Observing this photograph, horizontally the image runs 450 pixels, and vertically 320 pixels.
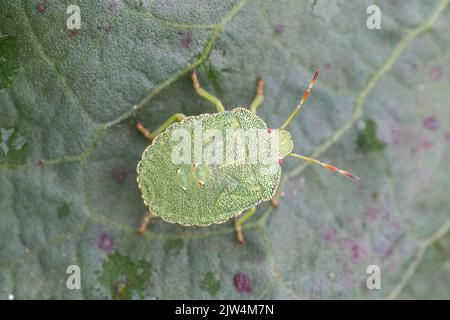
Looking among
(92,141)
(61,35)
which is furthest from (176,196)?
(61,35)

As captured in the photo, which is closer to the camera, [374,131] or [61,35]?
[61,35]

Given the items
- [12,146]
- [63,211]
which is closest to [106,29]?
[12,146]

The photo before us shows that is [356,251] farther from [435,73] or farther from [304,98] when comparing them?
[435,73]

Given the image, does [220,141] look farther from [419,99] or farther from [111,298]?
[419,99]

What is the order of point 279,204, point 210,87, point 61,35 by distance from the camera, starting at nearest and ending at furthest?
point 61,35
point 210,87
point 279,204
